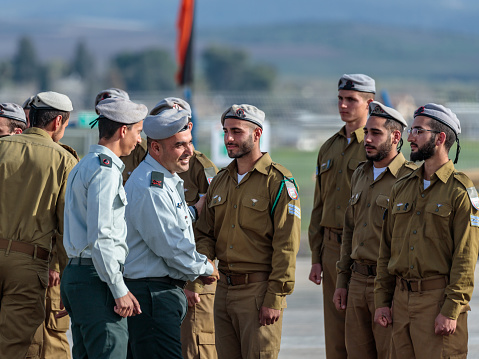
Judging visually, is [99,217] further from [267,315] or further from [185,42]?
[185,42]

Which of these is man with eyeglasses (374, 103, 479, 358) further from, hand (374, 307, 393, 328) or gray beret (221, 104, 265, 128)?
gray beret (221, 104, 265, 128)

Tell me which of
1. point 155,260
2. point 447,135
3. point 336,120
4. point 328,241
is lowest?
point 336,120

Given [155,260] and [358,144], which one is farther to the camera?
[358,144]

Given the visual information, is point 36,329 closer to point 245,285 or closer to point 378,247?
point 245,285

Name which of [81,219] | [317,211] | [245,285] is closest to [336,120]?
[317,211]

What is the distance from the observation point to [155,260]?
5.39 m

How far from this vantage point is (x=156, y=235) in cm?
532

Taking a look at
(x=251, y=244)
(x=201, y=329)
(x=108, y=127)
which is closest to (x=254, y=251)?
(x=251, y=244)

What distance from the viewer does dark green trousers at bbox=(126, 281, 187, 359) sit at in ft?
17.4

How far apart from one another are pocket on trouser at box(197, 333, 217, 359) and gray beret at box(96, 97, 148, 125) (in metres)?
2.05

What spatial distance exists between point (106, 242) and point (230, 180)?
5.25ft

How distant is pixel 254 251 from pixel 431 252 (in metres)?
1.26

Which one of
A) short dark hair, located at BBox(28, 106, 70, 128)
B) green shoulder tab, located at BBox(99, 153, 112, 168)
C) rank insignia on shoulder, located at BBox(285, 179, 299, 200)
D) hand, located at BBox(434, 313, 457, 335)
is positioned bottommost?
hand, located at BBox(434, 313, 457, 335)

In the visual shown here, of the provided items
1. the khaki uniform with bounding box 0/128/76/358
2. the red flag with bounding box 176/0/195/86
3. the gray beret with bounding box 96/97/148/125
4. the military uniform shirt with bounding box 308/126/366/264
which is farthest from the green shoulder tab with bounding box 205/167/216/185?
the red flag with bounding box 176/0/195/86
